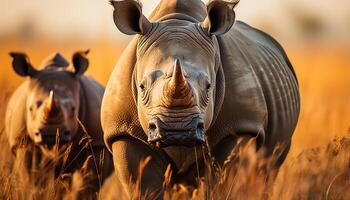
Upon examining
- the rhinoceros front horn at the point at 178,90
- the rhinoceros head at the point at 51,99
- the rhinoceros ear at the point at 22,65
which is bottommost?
the rhinoceros head at the point at 51,99

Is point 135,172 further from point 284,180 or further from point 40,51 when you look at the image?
point 40,51

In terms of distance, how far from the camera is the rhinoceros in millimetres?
8312

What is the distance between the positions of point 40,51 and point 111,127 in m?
13.8

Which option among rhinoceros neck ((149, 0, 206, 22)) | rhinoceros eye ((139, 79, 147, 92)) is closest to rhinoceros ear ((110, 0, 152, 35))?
rhinoceros neck ((149, 0, 206, 22))

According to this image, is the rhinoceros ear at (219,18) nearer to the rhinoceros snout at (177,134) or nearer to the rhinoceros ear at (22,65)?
the rhinoceros snout at (177,134)

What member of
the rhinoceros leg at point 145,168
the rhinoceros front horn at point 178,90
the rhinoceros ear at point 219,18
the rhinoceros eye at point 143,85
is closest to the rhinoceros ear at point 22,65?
the rhinoceros leg at point 145,168

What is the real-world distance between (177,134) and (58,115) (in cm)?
274

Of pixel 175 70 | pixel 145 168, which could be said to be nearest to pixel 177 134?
pixel 175 70

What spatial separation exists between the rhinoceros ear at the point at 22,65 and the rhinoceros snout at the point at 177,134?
332 cm

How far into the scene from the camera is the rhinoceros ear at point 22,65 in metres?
8.97

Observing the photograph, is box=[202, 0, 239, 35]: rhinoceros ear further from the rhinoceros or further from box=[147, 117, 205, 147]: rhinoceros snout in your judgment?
the rhinoceros

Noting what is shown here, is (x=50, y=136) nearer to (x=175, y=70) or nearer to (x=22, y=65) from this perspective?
(x=22, y=65)

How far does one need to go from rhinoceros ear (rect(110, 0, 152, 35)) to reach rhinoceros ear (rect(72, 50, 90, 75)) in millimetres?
2240

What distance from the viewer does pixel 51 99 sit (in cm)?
833
